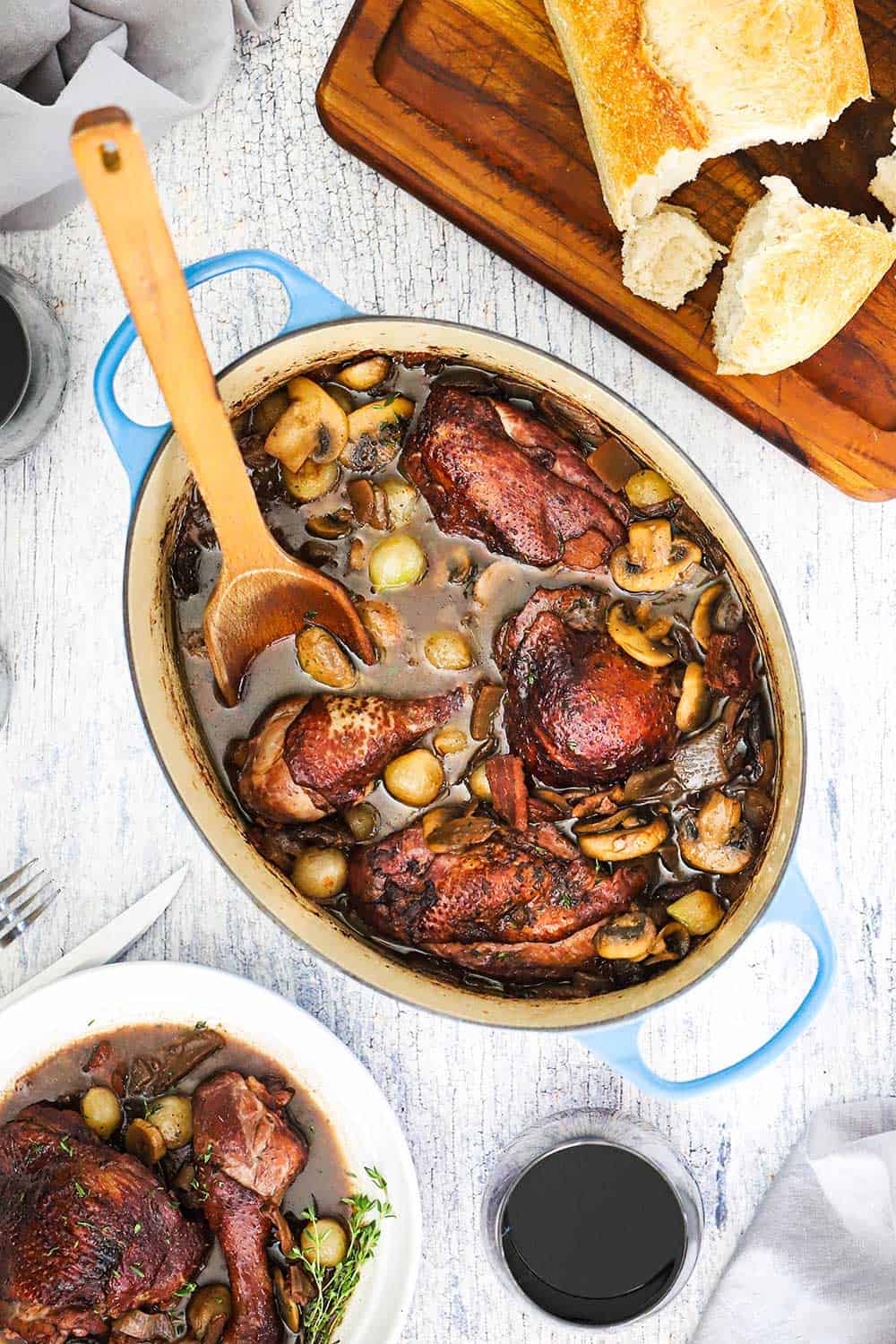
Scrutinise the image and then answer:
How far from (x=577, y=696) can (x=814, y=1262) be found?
4.19 ft

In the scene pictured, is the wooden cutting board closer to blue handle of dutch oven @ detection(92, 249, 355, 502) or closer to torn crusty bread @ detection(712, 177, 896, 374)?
torn crusty bread @ detection(712, 177, 896, 374)

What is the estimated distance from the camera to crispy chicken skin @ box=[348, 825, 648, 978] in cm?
211

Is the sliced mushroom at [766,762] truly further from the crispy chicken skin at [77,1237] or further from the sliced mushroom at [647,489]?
the crispy chicken skin at [77,1237]

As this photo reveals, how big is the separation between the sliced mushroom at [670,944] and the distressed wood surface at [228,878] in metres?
→ 0.23

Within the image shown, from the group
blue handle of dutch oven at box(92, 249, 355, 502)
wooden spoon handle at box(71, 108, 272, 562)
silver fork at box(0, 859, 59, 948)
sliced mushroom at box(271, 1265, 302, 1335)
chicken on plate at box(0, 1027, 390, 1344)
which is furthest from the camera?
silver fork at box(0, 859, 59, 948)

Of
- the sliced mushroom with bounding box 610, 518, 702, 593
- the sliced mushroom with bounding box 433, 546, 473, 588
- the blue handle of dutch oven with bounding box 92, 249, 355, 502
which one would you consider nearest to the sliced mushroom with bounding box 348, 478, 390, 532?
the sliced mushroom with bounding box 433, 546, 473, 588

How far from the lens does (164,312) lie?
140 cm

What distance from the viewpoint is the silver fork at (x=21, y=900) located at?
2262 mm

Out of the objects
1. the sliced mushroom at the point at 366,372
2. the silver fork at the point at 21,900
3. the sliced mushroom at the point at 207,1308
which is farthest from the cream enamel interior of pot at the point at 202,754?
the sliced mushroom at the point at 207,1308

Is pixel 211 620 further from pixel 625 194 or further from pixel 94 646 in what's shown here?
pixel 625 194

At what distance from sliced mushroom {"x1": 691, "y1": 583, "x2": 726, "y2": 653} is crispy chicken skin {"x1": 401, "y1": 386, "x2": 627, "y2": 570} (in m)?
0.18

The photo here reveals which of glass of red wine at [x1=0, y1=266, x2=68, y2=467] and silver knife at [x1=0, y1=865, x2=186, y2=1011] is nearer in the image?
glass of red wine at [x1=0, y1=266, x2=68, y2=467]

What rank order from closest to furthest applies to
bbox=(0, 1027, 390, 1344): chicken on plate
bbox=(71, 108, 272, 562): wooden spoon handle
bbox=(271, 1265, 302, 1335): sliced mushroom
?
bbox=(71, 108, 272, 562): wooden spoon handle
bbox=(0, 1027, 390, 1344): chicken on plate
bbox=(271, 1265, 302, 1335): sliced mushroom

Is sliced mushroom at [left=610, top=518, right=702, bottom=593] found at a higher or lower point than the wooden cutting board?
lower
